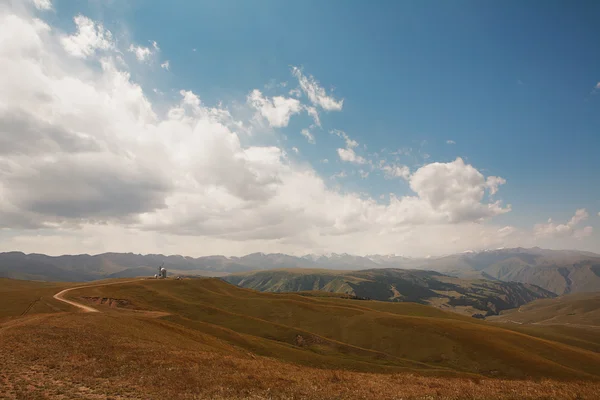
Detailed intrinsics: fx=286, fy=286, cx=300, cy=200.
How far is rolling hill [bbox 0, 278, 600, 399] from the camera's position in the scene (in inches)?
962

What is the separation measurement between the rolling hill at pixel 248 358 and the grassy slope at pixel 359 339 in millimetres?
453

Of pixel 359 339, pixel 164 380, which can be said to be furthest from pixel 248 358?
pixel 359 339

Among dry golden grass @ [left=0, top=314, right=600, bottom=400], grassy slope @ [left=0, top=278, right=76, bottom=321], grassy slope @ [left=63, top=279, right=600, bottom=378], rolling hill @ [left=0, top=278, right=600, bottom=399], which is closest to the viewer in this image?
dry golden grass @ [left=0, top=314, right=600, bottom=400]

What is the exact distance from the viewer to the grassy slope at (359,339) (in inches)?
2420

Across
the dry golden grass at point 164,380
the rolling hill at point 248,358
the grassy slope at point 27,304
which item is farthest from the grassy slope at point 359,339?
the dry golden grass at point 164,380

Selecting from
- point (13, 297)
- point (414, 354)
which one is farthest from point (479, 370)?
point (13, 297)

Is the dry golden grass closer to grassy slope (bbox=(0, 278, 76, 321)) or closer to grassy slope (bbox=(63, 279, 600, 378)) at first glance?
grassy slope (bbox=(63, 279, 600, 378))

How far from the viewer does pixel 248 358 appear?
1700 inches

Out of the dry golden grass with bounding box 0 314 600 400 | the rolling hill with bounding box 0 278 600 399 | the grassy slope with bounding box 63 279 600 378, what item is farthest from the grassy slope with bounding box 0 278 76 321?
the dry golden grass with bounding box 0 314 600 400

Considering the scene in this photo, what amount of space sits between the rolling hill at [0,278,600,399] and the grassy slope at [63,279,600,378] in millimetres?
453

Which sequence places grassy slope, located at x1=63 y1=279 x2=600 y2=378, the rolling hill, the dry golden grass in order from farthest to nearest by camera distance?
grassy slope, located at x1=63 y1=279 x2=600 y2=378 → the rolling hill → the dry golden grass

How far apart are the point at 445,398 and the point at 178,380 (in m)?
22.9

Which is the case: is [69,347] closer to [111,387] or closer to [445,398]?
[111,387]

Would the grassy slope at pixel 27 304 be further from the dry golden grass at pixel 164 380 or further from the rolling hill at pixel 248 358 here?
the dry golden grass at pixel 164 380
